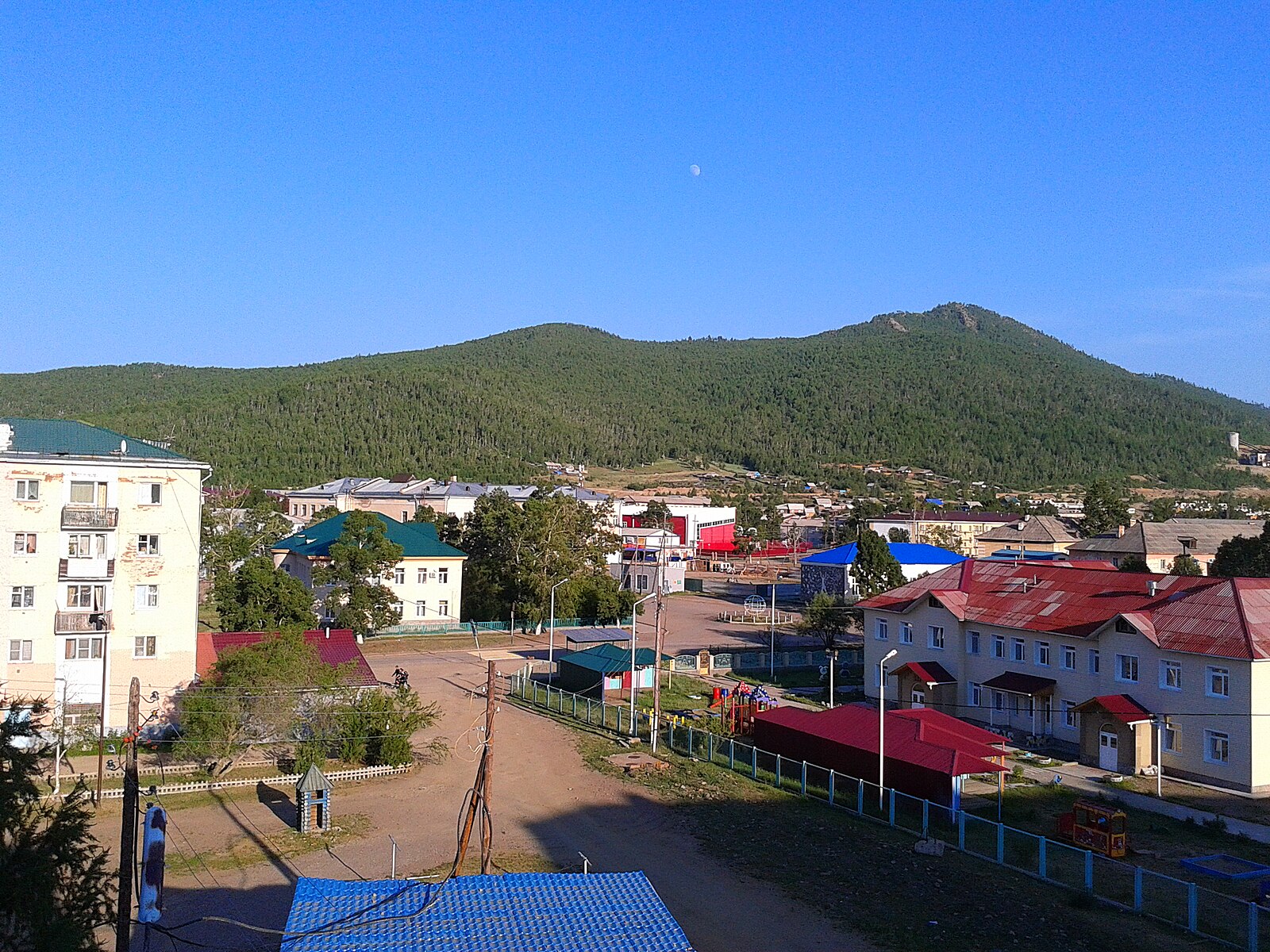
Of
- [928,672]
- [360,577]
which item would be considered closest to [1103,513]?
[928,672]

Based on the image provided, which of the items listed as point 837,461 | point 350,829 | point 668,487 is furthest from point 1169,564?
point 837,461

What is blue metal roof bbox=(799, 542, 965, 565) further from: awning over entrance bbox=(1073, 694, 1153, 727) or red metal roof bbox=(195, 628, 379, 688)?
red metal roof bbox=(195, 628, 379, 688)

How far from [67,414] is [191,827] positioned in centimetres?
15849

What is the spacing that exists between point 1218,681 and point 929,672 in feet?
34.0

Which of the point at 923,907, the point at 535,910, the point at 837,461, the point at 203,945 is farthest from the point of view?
the point at 837,461

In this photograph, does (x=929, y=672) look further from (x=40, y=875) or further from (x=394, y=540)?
(x=40, y=875)

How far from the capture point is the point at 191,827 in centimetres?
2188

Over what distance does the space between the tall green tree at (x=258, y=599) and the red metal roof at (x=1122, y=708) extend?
92.8 feet

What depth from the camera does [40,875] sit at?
10000mm

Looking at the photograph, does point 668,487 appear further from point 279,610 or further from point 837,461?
point 279,610

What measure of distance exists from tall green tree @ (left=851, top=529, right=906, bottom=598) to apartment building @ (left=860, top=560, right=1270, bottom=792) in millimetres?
12806

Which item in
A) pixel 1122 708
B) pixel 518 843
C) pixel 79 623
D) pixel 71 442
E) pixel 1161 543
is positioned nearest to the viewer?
pixel 518 843

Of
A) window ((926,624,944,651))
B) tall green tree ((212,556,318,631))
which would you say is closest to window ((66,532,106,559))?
tall green tree ((212,556,318,631))

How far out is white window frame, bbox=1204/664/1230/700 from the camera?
86.2 ft
